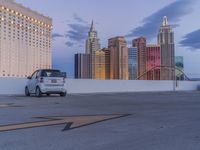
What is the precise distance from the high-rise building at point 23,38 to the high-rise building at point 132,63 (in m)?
22.0

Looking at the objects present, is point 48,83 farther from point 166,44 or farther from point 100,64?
point 166,44

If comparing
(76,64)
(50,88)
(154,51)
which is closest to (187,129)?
(50,88)

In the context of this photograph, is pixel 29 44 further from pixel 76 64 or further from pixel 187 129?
pixel 187 129

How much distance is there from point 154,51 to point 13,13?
168 ft

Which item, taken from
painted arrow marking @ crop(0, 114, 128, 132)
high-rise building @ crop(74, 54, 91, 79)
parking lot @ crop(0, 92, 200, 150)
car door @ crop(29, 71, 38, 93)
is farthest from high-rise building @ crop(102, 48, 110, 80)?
parking lot @ crop(0, 92, 200, 150)

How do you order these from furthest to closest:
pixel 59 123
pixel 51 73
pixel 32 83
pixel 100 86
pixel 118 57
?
1. pixel 118 57
2. pixel 100 86
3. pixel 32 83
4. pixel 51 73
5. pixel 59 123

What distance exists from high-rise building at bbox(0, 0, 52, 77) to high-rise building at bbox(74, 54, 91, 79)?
648 centimetres

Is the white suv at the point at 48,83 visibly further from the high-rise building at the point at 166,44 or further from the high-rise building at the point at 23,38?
the high-rise building at the point at 166,44

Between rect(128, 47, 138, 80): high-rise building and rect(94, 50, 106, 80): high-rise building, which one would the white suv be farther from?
rect(128, 47, 138, 80): high-rise building

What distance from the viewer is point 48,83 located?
71.0ft

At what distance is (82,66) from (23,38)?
1623 cm


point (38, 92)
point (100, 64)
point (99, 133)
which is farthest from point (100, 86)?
point (100, 64)

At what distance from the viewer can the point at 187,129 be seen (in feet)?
24.5

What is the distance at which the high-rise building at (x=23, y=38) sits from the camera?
76812mm
